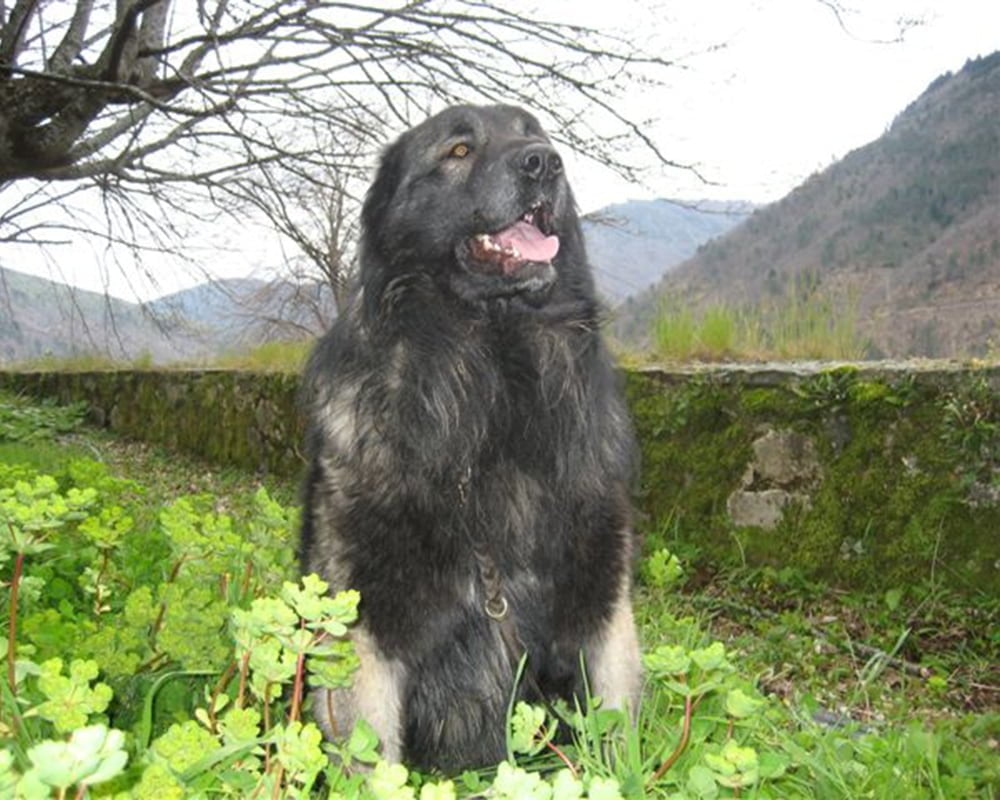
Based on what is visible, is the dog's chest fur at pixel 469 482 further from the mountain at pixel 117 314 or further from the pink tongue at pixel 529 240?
the mountain at pixel 117 314

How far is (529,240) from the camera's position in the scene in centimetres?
258

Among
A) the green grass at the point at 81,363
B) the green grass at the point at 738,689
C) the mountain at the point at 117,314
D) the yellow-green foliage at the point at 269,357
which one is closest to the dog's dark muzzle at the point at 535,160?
the green grass at the point at 738,689

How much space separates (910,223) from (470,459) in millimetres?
80530

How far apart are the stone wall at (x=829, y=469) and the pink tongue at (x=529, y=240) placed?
2.27 meters

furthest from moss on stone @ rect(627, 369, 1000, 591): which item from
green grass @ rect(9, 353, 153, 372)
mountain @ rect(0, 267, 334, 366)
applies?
green grass @ rect(9, 353, 153, 372)

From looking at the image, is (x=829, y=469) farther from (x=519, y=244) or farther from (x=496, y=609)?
(x=496, y=609)

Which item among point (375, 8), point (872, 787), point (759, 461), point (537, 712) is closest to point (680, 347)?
point (759, 461)

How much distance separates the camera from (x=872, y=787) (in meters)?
2.10

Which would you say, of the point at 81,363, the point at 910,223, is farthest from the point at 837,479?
the point at 910,223

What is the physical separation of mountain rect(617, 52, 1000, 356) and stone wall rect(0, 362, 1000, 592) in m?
53.3

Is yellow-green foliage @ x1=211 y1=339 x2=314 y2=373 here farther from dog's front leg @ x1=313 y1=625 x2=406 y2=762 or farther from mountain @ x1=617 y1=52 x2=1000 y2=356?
mountain @ x1=617 y1=52 x2=1000 y2=356

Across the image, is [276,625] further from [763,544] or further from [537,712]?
[763,544]

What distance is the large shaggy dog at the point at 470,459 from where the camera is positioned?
7.03ft

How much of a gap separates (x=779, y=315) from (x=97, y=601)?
17.1ft
